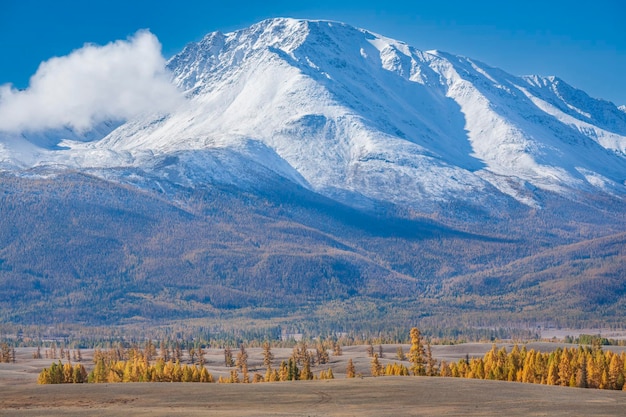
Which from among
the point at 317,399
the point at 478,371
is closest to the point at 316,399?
the point at 317,399

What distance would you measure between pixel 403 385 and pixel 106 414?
33376 mm

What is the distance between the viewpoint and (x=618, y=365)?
148 m

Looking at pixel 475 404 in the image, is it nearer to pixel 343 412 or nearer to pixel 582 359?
pixel 343 412

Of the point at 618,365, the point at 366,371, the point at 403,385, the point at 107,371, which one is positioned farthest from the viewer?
the point at 366,371

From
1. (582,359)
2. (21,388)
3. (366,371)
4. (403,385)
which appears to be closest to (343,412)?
(403,385)

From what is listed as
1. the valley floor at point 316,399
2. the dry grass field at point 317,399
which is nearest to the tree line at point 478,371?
the dry grass field at point 317,399

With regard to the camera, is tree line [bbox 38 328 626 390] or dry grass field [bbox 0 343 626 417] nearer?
dry grass field [bbox 0 343 626 417]

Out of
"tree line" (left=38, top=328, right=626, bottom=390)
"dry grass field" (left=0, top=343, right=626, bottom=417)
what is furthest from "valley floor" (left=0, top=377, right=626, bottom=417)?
"tree line" (left=38, top=328, right=626, bottom=390)

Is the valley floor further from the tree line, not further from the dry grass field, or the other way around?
the tree line

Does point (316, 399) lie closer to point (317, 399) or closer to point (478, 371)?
point (317, 399)

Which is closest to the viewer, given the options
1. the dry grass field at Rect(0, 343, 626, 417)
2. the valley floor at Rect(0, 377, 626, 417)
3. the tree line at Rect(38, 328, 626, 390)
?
the dry grass field at Rect(0, 343, 626, 417)

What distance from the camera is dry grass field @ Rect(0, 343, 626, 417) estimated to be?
92875 millimetres

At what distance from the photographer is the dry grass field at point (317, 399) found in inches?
3656

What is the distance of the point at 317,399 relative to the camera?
102m
